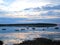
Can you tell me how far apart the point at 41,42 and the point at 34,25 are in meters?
12.2

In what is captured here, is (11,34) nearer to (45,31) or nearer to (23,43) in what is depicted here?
(45,31)

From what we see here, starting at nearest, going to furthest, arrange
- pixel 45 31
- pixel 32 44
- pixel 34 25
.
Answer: pixel 32 44
pixel 45 31
pixel 34 25

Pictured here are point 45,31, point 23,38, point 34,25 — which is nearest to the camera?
point 23,38

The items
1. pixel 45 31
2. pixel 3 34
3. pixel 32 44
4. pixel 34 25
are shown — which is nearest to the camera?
pixel 32 44

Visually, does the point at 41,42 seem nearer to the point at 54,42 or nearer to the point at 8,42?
the point at 54,42

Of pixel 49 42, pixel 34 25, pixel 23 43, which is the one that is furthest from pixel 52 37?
pixel 34 25

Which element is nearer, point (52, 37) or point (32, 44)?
point (32, 44)

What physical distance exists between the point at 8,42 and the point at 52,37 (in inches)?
237

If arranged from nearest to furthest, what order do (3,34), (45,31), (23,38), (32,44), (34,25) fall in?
1. (32,44)
2. (23,38)
3. (3,34)
4. (45,31)
5. (34,25)

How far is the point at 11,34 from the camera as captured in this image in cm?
3478

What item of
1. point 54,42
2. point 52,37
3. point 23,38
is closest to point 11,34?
point 23,38

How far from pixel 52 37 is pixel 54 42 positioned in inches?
133

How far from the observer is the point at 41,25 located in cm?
4053

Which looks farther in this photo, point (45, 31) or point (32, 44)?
point (45, 31)
